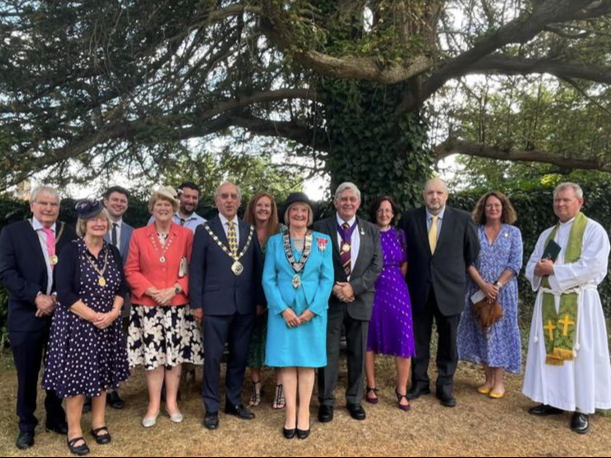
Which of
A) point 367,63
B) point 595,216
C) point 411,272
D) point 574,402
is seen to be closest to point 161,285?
point 411,272

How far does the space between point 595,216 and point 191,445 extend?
808 cm

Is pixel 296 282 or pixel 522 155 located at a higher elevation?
pixel 522 155

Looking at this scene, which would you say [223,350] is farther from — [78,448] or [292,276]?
[78,448]

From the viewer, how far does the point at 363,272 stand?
4.29 m

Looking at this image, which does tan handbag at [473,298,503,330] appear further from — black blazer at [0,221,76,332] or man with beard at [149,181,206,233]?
black blazer at [0,221,76,332]

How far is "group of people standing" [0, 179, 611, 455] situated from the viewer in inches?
148

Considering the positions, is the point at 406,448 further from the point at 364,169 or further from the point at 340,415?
the point at 364,169

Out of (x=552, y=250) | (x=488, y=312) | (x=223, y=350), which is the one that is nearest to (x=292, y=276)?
(x=223, y=350)

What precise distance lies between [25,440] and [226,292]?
192 cm

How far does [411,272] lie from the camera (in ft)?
15.8

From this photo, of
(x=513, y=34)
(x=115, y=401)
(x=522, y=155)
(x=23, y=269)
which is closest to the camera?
(x=23, y=269)

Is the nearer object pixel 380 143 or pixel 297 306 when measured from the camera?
pixel 297 306

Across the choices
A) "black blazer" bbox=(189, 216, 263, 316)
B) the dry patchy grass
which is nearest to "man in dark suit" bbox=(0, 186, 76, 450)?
the dry patchy grass

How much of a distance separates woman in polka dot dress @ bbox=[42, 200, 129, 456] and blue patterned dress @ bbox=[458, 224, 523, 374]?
3.38m
